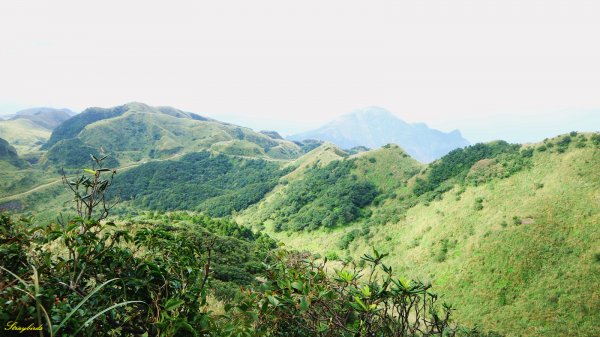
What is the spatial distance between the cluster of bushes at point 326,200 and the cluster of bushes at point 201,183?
74.2ft

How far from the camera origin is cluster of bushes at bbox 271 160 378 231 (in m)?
65.2

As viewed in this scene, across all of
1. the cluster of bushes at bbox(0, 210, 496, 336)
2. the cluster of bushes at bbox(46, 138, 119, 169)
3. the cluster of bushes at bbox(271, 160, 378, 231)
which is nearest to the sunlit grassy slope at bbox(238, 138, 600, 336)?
the cluster of bushes at bbox(271, 160, 378, 231)

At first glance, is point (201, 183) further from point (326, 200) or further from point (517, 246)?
point (517, 246)

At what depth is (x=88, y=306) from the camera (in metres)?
2.78

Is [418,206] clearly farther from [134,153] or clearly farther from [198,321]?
[134,153]

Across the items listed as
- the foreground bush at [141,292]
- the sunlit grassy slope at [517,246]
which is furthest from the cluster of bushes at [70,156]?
the foreground bush at [141,292]

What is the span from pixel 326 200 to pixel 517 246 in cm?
4495

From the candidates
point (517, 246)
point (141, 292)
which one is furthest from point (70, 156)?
point (517, 246)

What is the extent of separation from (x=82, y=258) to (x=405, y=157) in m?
87.6

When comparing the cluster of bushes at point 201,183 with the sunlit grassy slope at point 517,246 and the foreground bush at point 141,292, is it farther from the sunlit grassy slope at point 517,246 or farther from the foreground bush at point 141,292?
the foreground bush at point 141,292

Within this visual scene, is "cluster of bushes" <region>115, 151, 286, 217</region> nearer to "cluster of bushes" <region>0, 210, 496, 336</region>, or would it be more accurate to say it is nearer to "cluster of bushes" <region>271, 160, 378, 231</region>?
"cluster of bushes" <region>271, 160, 378, 231</region>

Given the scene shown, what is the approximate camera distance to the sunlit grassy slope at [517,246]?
2577 cm

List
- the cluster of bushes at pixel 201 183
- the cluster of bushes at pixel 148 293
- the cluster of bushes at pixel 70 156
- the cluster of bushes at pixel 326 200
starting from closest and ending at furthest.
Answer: the cluster of bushes at pixel 148 293 → the cluster of bushes at pixel 326 200 → the cluster of bushes at pixel 201 183 → the cluster of bushes at pixel 70 156

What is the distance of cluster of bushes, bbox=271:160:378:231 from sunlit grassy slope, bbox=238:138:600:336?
1168cm
